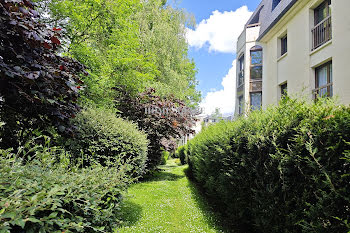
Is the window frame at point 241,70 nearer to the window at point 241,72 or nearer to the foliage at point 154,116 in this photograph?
the window at point 241,72

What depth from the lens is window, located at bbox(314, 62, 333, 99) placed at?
8383 mm

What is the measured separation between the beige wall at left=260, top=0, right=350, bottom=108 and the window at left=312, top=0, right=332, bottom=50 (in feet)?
0.67

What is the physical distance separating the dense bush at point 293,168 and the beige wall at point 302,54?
5.22ft

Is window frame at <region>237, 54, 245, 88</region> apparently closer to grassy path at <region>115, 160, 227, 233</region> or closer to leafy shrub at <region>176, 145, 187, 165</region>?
leafy shrub at <region>176, 145, 187, 165</region>

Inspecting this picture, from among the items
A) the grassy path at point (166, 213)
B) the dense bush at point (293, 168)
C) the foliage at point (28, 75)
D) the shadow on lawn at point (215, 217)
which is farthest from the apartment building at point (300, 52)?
the foliage at point (28, 75)

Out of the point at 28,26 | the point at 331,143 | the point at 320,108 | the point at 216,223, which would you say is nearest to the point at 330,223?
the point at 331,143

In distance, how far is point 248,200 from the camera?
3934 millimetres

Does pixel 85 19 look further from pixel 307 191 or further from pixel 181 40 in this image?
pixel 181 40

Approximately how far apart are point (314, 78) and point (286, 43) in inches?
144

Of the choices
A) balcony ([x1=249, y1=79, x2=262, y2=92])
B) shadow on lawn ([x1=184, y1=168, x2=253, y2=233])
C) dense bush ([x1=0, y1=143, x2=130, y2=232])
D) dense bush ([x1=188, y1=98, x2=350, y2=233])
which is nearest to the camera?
dense bush ([x1=0, y1=143, x2=130, y2=232])

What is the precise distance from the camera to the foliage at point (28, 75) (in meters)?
2.61

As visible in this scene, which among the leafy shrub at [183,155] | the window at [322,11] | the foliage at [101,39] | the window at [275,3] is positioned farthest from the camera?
the leafy shrub at [183,155]

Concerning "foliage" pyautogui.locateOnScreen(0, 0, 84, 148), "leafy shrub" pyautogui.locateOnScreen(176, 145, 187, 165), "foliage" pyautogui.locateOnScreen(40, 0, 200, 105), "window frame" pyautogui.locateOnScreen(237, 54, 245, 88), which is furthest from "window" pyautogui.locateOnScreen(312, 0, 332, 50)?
"leafy shrub" pyautogui.locateOnScreen(176, 145, 187, 165)

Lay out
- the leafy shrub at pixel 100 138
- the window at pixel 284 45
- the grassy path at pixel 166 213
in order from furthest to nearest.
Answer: the window at pixel 284 45 < the leafy shrub at pixel 100 138 < the grassy path at pixel 166 213
